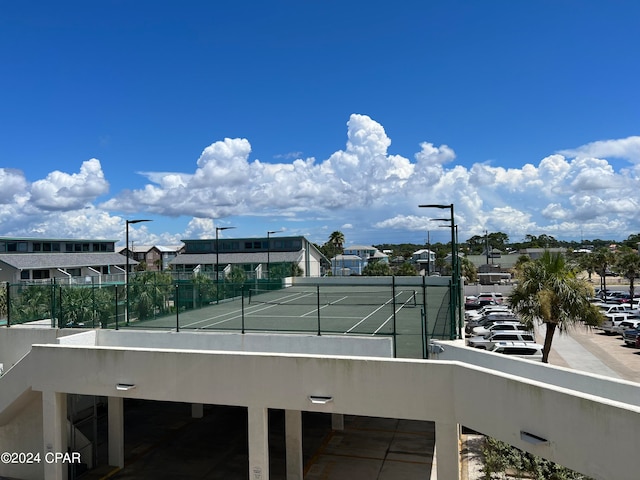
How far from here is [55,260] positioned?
57.0 m

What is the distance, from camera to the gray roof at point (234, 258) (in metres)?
61.5

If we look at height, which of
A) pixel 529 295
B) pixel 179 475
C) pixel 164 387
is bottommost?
pixel 179 475

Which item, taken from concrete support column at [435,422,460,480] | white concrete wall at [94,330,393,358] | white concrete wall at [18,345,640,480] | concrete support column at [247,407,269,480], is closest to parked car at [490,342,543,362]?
white concrete wall at [94,330,393,358]

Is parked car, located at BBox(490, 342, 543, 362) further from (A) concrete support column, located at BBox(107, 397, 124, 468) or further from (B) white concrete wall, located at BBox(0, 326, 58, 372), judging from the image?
(B) white concrete wall, located at BBox(0, 326, 58, 372)

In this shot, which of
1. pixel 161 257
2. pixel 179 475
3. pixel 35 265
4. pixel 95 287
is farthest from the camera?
pixel 161 257

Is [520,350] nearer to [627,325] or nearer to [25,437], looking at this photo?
[627,325]

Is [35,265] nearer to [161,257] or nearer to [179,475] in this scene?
[179,475]

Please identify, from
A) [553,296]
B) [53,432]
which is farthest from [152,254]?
[553,296]

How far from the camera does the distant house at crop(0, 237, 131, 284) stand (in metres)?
51.0

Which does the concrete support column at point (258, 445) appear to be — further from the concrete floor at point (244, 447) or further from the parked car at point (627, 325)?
the parked car at point (627, 325)

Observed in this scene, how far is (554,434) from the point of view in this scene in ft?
30.5

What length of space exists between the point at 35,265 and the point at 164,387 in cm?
4759

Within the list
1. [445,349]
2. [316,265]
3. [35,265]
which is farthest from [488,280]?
[445,349]

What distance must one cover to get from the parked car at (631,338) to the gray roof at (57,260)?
5463cm
